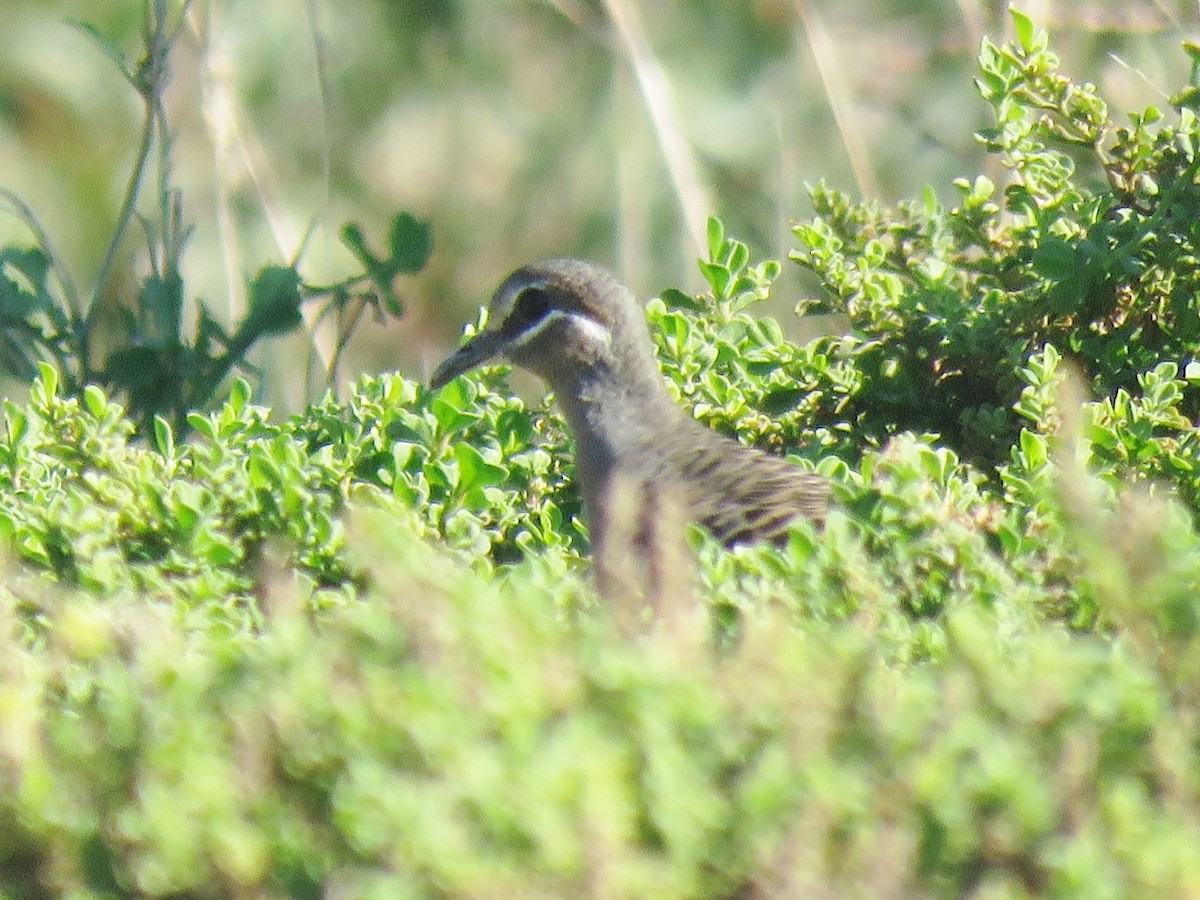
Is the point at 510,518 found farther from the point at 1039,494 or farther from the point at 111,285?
the point at 111,285

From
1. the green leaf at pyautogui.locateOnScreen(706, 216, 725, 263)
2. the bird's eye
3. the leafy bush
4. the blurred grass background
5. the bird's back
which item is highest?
the blurred grass background

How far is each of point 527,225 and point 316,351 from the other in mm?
3810

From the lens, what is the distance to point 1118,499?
138 inches

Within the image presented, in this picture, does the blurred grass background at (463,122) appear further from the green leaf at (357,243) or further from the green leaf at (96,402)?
the green leaf at (96,402)

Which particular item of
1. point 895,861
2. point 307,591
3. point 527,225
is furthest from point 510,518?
point 527,225

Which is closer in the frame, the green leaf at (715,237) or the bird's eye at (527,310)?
the green leaf at (715,237)

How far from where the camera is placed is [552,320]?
5.58m

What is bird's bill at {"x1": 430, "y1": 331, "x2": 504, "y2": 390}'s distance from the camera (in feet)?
18.3

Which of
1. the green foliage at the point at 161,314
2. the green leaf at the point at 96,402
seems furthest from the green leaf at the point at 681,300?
the green leaf at the point at 96,402

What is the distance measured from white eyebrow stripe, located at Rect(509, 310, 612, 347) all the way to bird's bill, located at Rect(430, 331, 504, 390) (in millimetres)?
58

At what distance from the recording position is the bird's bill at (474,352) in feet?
18.3

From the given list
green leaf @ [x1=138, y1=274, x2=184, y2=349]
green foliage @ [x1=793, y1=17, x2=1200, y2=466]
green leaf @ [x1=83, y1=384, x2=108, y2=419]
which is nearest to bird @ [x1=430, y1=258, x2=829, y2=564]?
green foliage @ [x1=793, y1=17, x2=1200, y2=466]

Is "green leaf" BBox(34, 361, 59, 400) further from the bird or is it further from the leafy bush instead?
the bird

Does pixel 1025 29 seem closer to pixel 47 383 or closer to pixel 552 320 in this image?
pixel 552 320
